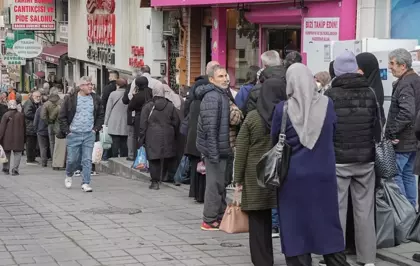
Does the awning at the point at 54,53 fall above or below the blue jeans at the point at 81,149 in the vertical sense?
above

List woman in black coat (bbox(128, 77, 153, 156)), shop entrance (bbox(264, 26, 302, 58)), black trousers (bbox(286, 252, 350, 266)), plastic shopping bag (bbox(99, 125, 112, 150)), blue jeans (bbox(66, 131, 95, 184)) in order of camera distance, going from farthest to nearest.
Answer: plastic shopping bag (bbox(99, 125, 112, 150)) < shop entrance (bbox(264, 26, 302, 58)) < woman in black coat (bbox(128, 77, 153, 156)) < blue jeans (bbox(66, 131, 95, 184)) < black trousers (bbox(286, 252, 350, 266))

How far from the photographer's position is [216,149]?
345 inches

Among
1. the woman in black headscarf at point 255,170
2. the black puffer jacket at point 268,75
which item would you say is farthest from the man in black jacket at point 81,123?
the woman in black headscarf at point 255,170

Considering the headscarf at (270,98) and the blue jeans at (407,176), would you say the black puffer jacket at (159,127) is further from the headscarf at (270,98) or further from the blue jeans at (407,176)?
the headscarf at (270,98)

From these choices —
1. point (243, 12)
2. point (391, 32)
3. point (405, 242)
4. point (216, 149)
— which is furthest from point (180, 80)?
point (405, 242)

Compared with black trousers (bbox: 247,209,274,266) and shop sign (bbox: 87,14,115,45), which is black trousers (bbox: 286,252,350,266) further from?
shop sign (bbox: 87,14,115,45)

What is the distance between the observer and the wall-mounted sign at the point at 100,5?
25.0 metres

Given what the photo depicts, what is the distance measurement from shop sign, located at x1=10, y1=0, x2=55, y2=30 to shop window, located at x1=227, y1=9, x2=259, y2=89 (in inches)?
708

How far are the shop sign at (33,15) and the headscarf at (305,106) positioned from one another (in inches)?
1125

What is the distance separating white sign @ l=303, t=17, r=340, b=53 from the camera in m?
12.5

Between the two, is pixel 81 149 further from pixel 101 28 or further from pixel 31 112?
pixel 101 28

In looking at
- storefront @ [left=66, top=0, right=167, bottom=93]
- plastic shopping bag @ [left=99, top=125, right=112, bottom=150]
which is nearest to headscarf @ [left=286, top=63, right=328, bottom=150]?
plastic shopping bag @ [left=99, top=125, right=112, bottom=150]

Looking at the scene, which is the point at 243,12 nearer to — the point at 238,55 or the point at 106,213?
the point at 238,55

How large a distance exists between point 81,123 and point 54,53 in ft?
74.5
